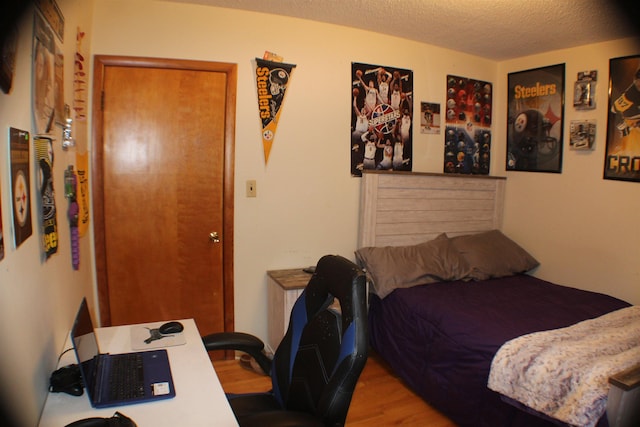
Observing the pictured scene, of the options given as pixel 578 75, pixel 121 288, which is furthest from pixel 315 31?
pixel 121 288

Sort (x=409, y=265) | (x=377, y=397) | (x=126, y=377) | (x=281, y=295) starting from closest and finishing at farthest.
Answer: (x=126, y=377) < (x=377, y=397) < (x=281, y=295) < (x=409, y=265)

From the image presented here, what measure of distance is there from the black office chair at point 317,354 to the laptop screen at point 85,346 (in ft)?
1.39

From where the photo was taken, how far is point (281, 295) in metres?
2.57

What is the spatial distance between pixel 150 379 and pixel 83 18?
1910 mm

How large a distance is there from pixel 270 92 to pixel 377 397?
82.1 inches

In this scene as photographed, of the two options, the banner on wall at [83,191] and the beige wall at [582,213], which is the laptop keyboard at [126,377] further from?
the beige wall at [582,213]

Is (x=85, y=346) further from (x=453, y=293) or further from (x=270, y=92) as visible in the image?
(x=453, y=293)

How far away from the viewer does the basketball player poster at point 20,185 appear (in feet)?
3.14

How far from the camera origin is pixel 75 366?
4.27 feet

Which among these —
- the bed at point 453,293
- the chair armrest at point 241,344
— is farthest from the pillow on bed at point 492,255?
the chair armrest at point 241,344

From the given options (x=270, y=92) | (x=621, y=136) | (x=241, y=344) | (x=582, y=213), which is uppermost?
(x=270, y=92)

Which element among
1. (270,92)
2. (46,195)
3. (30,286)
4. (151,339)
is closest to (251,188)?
(270,92)

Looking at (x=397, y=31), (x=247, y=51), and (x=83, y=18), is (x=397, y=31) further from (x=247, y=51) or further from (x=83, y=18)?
(x=83, y=18)

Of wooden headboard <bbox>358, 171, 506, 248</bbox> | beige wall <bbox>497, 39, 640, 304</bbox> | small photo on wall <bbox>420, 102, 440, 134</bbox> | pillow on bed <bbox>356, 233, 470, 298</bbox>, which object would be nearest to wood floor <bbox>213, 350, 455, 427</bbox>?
pillow on bed <bbox>356, 233, 470, 298</bbox>
